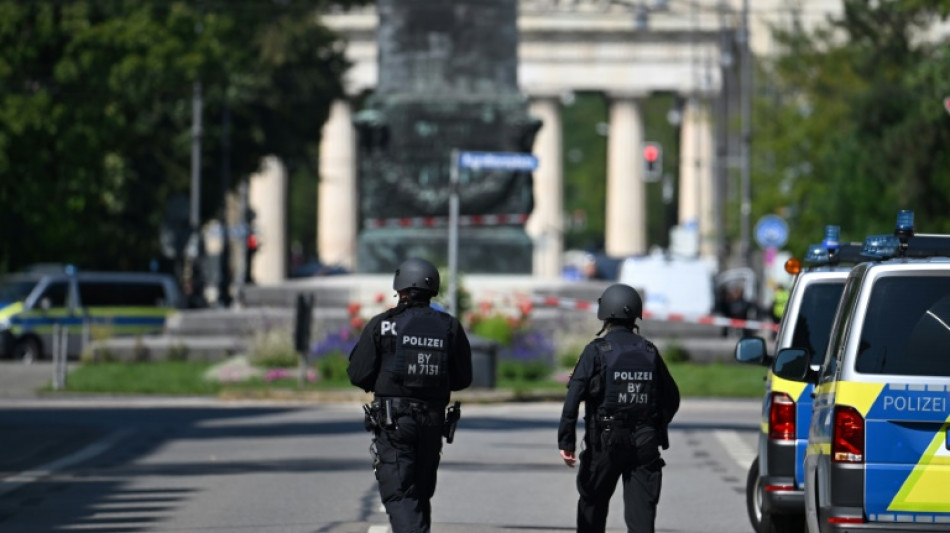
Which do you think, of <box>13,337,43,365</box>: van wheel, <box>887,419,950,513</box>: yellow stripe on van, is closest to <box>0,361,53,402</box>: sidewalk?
<box>13,337,43,365</box>: van wheel

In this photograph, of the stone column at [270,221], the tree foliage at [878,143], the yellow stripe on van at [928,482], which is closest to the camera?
the yellow stripe on van at [928,482]

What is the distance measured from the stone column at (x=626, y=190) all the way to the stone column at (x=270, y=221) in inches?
581

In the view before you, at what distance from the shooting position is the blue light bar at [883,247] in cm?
1100

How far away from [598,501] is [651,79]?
315 feet

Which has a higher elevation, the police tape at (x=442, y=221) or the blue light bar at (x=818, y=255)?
the police tape at (x=442, y=221)

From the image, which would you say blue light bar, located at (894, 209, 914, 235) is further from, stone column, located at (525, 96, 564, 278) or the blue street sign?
stone column, located at (525, 96, 564, 278)

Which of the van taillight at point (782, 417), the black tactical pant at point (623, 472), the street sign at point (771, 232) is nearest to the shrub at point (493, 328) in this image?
the street sign at point (771, 232)

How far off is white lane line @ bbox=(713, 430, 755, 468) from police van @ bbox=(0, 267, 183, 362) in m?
20.0

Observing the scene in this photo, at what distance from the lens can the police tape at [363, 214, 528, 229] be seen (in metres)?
35.9

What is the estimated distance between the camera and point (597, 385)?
1170 cm

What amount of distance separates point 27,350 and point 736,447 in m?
25.7

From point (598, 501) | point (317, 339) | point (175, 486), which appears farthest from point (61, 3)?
point (598, 501)

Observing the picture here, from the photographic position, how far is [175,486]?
18.3 meters

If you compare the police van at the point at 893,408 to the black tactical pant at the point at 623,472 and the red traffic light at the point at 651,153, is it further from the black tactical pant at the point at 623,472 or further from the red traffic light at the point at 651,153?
the red traffic light at the point at 651,153
